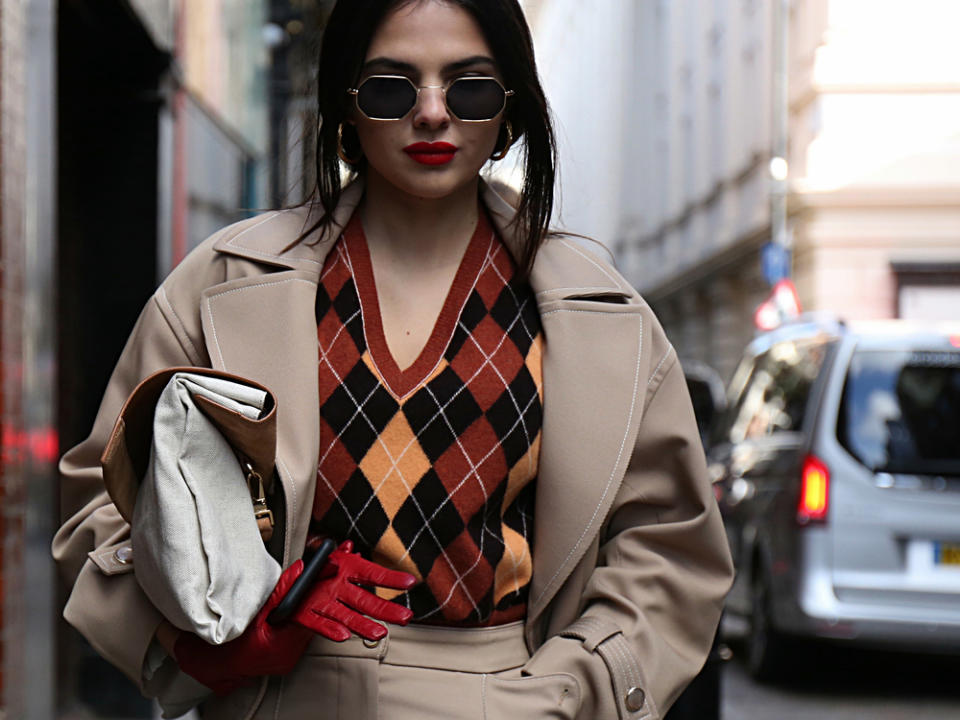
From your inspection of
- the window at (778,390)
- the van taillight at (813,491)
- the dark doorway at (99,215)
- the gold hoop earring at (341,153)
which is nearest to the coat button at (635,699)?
the gold hoop earring at (341,153)

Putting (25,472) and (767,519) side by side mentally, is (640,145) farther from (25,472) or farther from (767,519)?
(25,472)

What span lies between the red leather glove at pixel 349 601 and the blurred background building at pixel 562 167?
28.8 inches

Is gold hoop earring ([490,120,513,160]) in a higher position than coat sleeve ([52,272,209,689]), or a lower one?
higher

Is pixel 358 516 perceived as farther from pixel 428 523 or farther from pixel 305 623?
pixel 305 623

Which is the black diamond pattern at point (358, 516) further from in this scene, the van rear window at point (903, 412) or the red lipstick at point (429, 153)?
the van rear window at point (903, 412)

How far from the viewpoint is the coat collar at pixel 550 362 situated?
2203mm

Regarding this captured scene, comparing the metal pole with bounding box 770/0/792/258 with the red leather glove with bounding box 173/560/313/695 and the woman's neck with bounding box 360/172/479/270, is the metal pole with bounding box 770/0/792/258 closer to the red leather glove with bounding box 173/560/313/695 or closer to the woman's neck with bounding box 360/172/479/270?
the woman's neck with bounding box 360/172/479/270

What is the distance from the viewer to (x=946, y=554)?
777 cm

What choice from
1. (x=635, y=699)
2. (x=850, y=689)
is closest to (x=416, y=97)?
(x=635, y=699)

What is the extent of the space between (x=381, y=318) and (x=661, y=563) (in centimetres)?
53

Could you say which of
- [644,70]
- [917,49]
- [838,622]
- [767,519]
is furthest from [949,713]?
[644,70]

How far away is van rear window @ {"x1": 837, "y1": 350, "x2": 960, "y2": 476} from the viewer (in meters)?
7.94

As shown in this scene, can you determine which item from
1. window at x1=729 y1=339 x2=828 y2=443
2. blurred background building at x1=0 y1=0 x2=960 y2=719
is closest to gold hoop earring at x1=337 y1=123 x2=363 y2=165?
blurred background building at x1=0 y1=0 x2=960 y2=719

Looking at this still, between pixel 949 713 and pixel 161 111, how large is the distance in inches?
180
